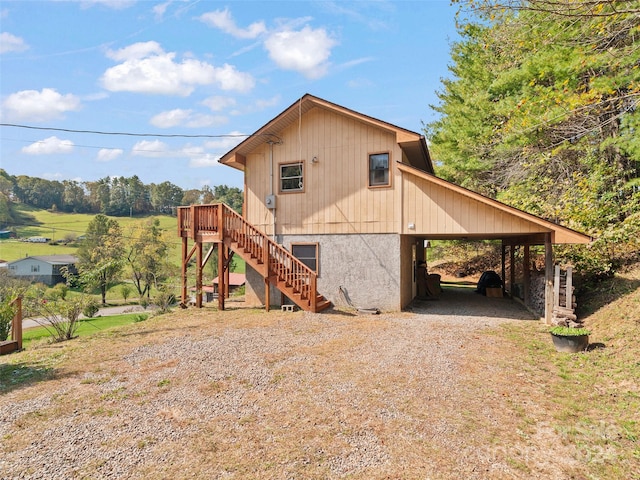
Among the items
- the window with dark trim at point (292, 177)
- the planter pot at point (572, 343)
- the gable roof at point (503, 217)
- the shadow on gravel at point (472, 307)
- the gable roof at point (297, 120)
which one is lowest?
the shadow on gravel at point (472, 307)

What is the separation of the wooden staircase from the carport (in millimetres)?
3375

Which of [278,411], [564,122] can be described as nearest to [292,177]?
[278,411]

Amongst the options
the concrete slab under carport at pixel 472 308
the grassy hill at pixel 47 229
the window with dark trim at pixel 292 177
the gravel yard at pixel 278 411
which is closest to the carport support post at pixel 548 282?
the concrete slab under carport at pixel 472 308

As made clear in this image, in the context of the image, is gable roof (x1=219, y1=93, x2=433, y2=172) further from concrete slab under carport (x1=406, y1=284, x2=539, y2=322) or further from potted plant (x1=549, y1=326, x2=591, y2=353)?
potted plant (x1=549, y1=326, x2=591, y2=353)

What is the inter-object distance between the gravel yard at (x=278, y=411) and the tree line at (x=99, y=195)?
9040 centimetres

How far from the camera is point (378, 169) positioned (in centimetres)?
1116

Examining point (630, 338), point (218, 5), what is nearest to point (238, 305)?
point (218, 5)

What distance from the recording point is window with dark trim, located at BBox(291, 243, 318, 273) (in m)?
12.0

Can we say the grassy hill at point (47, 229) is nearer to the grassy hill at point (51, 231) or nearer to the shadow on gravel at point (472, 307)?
the grassy hill at point (51, 231)

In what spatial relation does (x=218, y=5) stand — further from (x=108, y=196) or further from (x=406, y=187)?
(x=108, y=196)

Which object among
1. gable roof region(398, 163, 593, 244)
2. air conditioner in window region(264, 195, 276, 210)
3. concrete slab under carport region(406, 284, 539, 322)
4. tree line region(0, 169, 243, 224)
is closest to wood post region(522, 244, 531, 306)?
concrete slab under carport region(406, 284, 539, 322)

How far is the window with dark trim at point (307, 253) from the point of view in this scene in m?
12.0

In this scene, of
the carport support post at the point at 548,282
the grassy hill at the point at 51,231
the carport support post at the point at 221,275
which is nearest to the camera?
the carport support post at the point at 548,282

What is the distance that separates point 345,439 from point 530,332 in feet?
22.7
